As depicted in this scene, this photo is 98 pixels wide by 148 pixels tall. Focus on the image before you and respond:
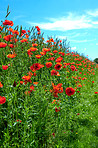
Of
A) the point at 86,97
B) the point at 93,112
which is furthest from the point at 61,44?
the point at 93,112

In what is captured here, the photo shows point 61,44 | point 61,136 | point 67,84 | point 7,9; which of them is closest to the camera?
point 61,136

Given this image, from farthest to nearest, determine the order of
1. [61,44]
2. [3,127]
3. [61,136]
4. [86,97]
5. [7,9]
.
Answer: [61,44], [86,97], [7,9], [61,136], [3,127]

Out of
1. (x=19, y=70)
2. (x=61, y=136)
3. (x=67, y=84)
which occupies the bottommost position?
(x=61, y=136)

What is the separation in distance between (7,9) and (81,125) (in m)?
2.73

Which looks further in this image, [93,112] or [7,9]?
[93,112]

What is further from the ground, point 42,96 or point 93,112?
point 42,96

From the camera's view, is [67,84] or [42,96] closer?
[42,96]

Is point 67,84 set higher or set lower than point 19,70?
lower

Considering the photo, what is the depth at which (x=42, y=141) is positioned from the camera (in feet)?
7.64

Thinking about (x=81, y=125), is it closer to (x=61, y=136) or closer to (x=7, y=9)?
(x=61, y=136)

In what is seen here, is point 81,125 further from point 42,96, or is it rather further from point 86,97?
point 86,97

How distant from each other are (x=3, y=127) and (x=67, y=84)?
1972 millimetres

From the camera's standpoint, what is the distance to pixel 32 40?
200 inches

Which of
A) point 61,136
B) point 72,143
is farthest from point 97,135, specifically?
point 61,136
